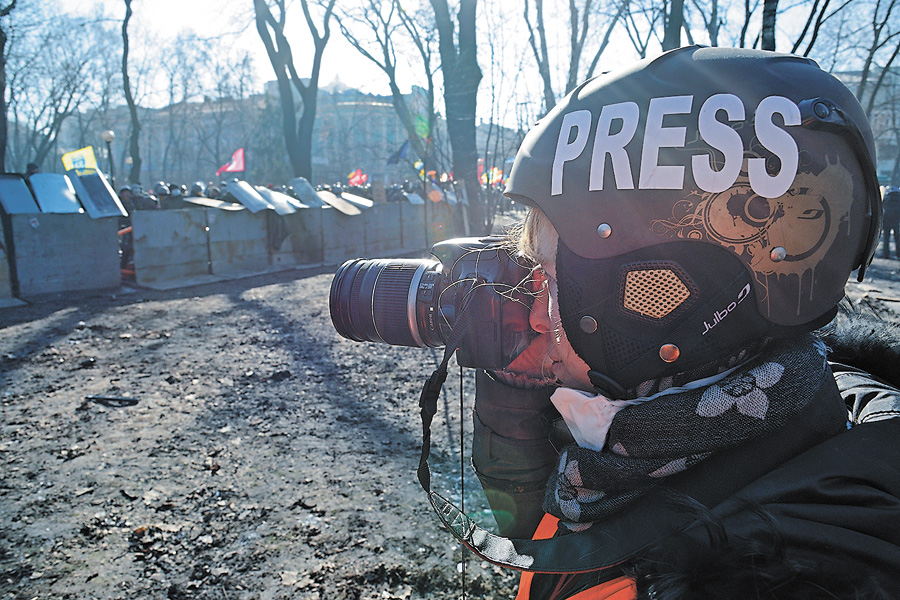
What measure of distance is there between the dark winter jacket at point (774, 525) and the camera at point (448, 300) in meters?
0.44

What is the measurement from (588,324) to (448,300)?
0.38 m

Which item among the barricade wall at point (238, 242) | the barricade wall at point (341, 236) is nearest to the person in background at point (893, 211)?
the barricade wall at point (341, 236)

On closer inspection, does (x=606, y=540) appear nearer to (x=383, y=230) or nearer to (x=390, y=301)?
(x=390, y=301)

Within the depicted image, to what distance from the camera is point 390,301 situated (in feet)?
4.54

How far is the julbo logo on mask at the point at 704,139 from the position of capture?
0.86m

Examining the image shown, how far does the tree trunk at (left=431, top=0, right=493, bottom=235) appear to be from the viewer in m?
8.37

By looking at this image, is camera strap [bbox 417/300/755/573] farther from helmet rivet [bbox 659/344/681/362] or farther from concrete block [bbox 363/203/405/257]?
concrete block [bbox 363/203/405/257]

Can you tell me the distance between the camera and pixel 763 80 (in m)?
0.90

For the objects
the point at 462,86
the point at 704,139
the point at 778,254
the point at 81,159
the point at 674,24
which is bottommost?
the point at 778,254

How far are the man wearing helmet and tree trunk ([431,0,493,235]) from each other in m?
7.23

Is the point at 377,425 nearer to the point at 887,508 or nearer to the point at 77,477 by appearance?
the point at 77,477

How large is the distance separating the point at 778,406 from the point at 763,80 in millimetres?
531

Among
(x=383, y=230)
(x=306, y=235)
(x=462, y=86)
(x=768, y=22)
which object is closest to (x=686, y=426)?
(x=768, y=22)

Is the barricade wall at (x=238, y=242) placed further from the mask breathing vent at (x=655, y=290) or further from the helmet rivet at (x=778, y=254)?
the helmet rivet at (x=778, y=254)
